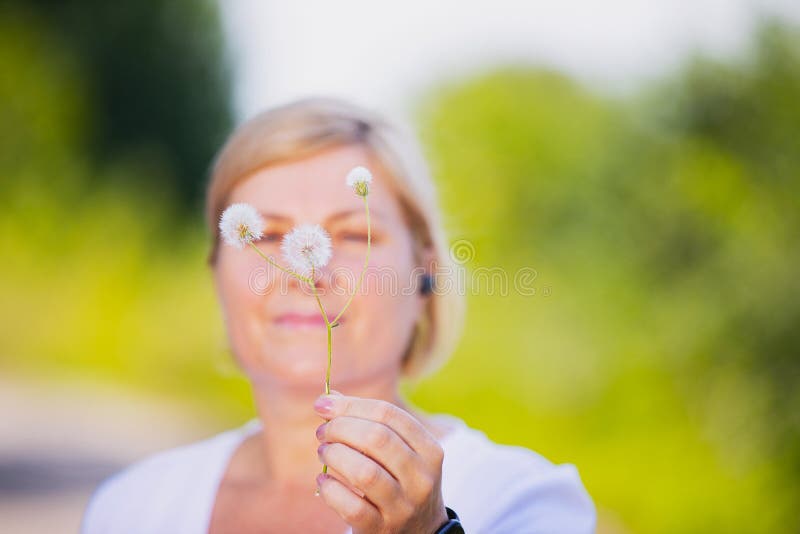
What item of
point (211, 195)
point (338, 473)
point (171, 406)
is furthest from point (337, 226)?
point (171, 406)

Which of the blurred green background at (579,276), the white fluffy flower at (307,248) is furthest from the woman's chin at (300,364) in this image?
the blurred green background at (579,276)

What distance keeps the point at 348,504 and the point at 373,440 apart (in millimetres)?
60

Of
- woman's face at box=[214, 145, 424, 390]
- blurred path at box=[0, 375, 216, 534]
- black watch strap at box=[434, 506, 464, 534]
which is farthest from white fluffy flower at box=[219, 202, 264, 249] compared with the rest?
blurred path at box=[0, 375, 216, 534]

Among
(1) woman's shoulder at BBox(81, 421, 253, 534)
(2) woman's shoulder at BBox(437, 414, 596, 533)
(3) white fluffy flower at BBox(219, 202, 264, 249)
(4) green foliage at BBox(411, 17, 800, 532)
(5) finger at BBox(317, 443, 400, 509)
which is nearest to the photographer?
(5) finger at BBox(317, 443, 400, 509)

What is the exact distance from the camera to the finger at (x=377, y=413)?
59cm

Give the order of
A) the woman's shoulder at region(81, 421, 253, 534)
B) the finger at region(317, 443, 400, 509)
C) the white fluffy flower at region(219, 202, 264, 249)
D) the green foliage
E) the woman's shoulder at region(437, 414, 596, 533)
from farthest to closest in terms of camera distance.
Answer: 1. the green foliage
2. the woman's shoulder at region(81, 421, 253, 534)
3. the woman's shoulder at region(437, 414, 596, 533)
4. the white fluffy flower at region(219, 202, 264, 249)
5. the finger at region(317, 443, 400, 509)

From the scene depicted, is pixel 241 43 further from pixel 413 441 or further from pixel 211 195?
pixel 413 441

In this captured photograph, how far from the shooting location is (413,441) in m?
0.61

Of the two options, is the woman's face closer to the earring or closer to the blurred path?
the earring

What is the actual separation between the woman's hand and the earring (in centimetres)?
38

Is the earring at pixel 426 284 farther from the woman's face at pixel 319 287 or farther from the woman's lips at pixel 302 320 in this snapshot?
the woman's lips at pixel 302 320

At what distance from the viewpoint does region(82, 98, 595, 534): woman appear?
835mm

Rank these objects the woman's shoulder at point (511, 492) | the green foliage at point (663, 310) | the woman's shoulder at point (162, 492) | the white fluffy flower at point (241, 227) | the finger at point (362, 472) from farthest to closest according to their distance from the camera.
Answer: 1. the green foliage at point (663, 310)
2. the woman's shoulder at point (162, 492)
3. the woman's shoulder at point (511, 492)
4. the white fluffy flower at point (241, 227)
5. the finger at point (362, 472)

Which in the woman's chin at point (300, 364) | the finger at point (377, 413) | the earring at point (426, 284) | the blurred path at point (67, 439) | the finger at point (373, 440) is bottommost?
the finger at point (373, 440)
